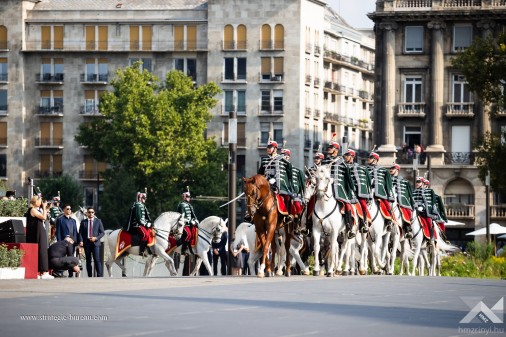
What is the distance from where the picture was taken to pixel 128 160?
429ft

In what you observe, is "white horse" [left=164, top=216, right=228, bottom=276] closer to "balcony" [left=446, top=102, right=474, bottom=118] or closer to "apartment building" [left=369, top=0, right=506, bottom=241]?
"apartment building" [left=369, top=0, right=506, bottom=241]

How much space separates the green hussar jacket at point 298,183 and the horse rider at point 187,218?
30.9 ft

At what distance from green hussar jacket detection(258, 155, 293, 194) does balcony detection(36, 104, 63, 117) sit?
358ft

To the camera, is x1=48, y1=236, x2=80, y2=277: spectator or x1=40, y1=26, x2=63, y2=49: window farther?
x1=40, y1=26, x2=63, y2=49: window

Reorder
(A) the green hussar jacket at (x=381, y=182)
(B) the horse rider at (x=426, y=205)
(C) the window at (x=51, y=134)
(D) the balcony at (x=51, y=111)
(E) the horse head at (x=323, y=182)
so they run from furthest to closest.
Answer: (C) the window at (x=51, y=134)
(D) the balcony at (x=51, y=111)
(B) the horse rider at (x=426, y=205)
(A) the green hussar jacket at (x=381, y=182)
(E) the horse head at (x=323, y=182)

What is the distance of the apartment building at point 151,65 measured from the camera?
462ft

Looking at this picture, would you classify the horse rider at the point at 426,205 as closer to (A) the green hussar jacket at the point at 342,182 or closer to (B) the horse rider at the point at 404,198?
(B) the horse rider at the point at 404,198

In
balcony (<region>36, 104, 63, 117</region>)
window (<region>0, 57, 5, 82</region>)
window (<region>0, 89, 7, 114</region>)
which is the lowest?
balcony (<region>36, 104, 63, 117</region>)

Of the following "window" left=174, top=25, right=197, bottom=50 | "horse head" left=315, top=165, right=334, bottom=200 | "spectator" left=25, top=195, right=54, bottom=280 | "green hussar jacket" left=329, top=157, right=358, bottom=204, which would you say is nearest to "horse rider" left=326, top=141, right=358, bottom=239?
"green hussar jacket" left=329, top=157, right=358, bottom=204

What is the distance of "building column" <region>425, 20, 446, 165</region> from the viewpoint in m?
104

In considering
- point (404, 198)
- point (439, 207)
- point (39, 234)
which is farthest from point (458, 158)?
point (39, 234)

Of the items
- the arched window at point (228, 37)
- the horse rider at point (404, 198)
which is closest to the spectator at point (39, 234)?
the horse rider at point (404, 198)

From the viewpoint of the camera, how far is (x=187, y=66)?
142 meters

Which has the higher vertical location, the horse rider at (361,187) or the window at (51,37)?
the window at (51,37)
